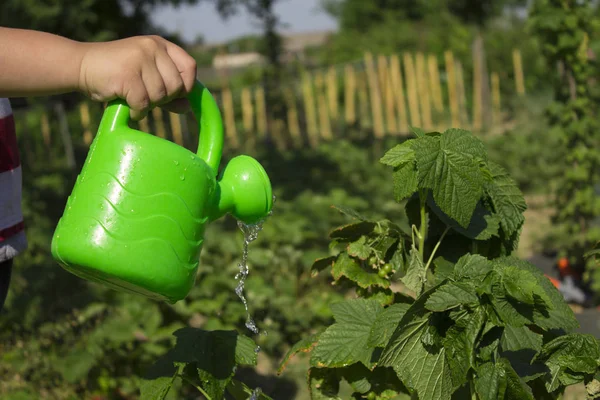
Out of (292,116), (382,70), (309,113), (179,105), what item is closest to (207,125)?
(179,105)

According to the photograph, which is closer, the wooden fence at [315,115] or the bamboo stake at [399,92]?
the wooden fence at [315,115]

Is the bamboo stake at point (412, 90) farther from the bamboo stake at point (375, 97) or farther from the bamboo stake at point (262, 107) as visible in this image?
the bamboo stake at point (262, 107)

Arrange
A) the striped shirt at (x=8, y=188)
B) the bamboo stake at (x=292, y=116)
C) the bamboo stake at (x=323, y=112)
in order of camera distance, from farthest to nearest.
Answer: the bamboo stake at (x=323, y=112) → the bamboo stake at (x=292, y=116) → the striped shirt at (x=8, y=188)

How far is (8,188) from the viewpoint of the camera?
5.68 feet

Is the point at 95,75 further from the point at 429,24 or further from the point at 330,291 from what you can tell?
the point at 429,24

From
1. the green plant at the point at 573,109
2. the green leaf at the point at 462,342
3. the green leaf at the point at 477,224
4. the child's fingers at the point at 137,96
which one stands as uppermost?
the child's fingers at the point at 137,96

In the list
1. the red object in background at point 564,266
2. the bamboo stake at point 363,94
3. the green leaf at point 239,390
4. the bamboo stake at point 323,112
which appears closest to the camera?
the green leaf at point 239,390

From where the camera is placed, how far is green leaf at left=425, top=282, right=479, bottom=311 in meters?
1.38

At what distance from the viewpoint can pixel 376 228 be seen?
1.75 metres

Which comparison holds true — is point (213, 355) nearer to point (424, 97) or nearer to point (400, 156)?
point (400, 156)

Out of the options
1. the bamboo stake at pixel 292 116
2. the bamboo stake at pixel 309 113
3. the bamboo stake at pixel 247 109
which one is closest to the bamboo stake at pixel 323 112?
the bamboo stake at pixel 309 113

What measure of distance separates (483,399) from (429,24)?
22.9 m

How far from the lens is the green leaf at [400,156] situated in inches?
62.1

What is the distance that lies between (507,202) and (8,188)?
1141 mm
